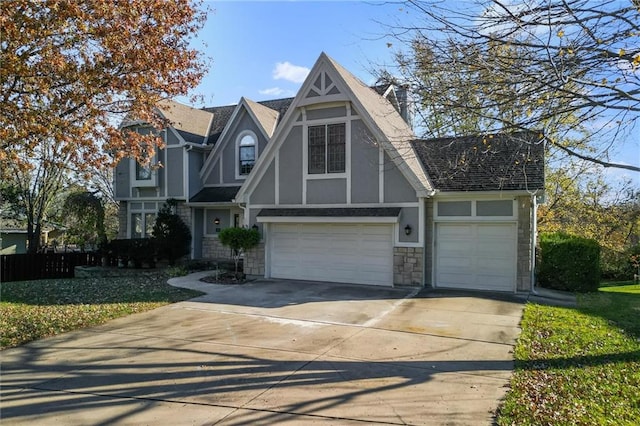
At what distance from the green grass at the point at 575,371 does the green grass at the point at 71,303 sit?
26.4ft

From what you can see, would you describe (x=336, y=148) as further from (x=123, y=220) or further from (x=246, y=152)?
(x=123, y=220)

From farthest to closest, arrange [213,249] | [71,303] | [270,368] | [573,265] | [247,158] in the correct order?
[213,249] → [247,158] → [573,265] → [71,303] → [270,368]

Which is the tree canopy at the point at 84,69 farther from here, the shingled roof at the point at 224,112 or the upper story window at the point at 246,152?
the shingled roof at the point at 224,112

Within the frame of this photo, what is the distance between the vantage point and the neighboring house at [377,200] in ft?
40.5

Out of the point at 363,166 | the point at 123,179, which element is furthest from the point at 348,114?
the point at 123,179

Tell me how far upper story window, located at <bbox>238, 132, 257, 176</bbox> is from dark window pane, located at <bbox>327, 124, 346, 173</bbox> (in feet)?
20.4

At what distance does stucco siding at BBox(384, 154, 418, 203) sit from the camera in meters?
12.7

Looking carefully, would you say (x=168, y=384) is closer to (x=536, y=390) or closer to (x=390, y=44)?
(x=536, y=390)

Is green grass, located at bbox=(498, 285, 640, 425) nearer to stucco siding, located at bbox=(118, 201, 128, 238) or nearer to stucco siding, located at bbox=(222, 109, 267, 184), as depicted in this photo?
stucco siding, located at bbox=(222, 109, 267, 184)

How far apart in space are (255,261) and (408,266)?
5.47m

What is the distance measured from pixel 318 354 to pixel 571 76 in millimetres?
5313

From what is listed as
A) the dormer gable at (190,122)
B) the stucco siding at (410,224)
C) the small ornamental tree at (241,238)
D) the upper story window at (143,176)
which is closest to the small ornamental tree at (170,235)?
the upper story window at (143,176)

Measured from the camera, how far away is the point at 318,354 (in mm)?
6594

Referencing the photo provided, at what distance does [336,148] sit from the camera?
45.1 ft
